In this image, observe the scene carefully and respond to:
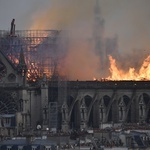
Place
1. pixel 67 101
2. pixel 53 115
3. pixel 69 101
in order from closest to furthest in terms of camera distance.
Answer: pixel 53 115
pixel 67 101
pixel 69 101

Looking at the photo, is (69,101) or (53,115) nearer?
(53,115)

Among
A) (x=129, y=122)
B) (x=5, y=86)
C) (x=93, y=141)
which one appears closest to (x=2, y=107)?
(x=5, y=86)

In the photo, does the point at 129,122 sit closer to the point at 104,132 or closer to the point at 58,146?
the point at 104,132

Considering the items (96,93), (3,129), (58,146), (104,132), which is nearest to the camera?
(58,146)

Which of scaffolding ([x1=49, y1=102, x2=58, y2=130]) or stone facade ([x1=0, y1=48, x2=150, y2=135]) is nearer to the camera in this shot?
scaffolding ([x1=49, y1=102, x2=58, y2=130])

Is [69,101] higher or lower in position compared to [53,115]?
higher

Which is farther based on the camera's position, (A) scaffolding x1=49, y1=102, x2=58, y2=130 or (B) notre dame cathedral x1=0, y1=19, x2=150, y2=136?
(B) notre dame cathedral x1=0, y1=19, x2=150, y2=136

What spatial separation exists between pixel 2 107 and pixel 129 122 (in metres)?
17.6

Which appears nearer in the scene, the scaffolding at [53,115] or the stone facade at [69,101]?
the scaffolding at [53,115]

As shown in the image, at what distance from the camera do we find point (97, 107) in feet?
643

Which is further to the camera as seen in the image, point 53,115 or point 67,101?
point 67,101

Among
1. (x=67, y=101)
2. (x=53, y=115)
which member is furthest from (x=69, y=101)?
(x=53, y=115)

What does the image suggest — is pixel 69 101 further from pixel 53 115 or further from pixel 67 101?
pixel 53 115

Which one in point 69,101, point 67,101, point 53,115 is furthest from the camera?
point 69,101
